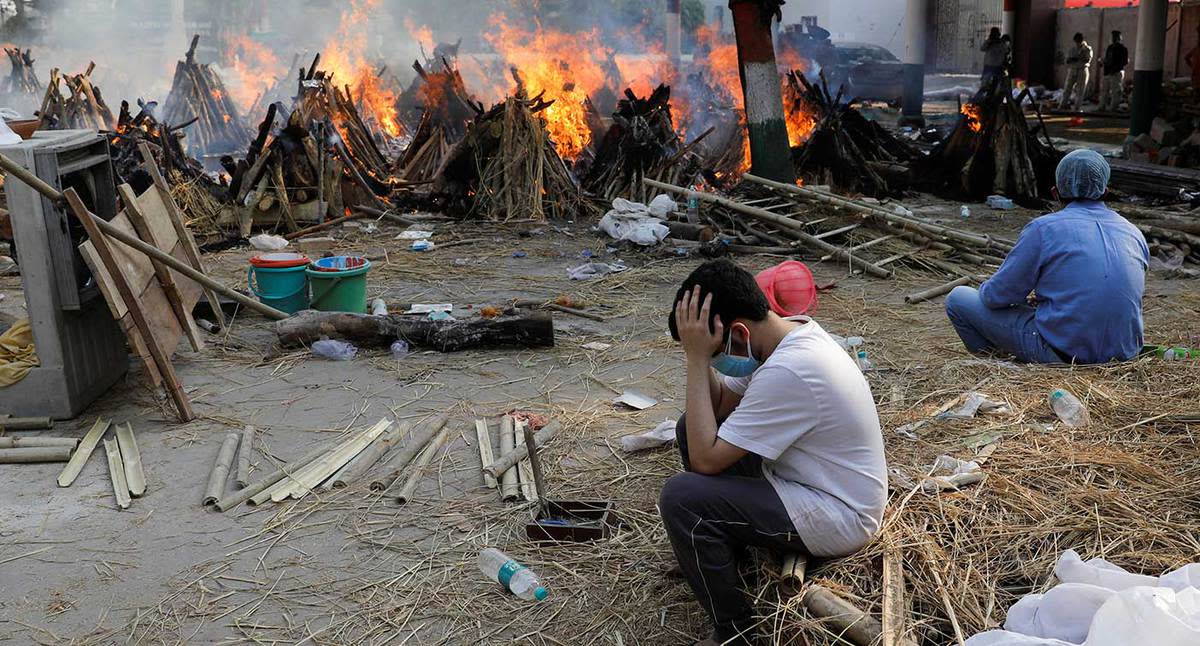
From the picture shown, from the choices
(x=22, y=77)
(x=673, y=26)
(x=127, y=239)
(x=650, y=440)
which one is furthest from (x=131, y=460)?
(x=673, y=26)

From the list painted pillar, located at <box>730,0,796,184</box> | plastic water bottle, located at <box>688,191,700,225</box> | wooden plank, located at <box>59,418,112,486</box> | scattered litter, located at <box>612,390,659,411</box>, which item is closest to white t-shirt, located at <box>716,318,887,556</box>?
scattered litter, located at <box>612,390,659,411</box>

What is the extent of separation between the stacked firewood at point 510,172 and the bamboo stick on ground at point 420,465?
7.33 metres

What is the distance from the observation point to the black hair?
10.9ft

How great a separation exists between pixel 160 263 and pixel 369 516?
2604 millimetres

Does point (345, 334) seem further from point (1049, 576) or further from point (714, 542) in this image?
point (1049, 576)

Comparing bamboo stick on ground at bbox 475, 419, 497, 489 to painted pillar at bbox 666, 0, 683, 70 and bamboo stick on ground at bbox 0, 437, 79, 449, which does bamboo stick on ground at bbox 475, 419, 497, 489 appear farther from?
painted pillar at bbox 666, 0, 683, 70

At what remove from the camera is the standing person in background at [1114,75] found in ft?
82.7

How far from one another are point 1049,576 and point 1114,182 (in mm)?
12706

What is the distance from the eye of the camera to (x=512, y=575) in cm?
408

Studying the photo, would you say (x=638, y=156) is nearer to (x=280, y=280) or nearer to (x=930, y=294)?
(x=930, y=294)

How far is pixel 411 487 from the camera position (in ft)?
16.3

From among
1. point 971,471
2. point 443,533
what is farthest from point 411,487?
point 971,471

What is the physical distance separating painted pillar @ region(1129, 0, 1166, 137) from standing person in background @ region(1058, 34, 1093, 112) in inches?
313

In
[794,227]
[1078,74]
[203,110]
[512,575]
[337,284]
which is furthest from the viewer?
[1078,74]
